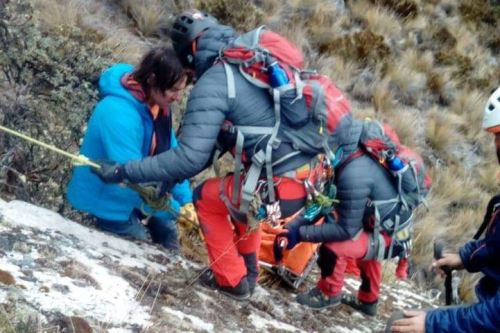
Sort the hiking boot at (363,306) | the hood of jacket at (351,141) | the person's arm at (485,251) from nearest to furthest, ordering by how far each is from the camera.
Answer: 1. the person's arm at (485,251)
2. the hood of jacket at (351,141)
3. the hiking boot at (363,306)

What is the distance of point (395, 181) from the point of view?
4.88m

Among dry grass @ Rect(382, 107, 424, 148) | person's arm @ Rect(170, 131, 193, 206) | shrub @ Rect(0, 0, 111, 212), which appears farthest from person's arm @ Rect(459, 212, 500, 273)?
dry grass @ Rect(382, 107, 424, 148)

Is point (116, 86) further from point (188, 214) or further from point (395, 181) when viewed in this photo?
→ point (395, 181)

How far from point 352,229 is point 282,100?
1.26 metres

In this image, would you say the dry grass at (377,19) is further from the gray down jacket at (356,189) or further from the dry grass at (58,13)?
the gray down jacket at (356,189)

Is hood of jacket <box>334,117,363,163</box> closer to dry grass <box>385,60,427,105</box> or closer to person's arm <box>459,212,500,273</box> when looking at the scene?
person's arm <box>459,212,500,273</box>

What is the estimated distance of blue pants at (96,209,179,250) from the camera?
498 cm

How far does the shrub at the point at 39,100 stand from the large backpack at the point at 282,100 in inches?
76.0

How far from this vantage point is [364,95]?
12.1 metres

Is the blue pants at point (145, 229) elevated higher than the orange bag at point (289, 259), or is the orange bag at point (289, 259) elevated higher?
the blue pants at point (145, 229)

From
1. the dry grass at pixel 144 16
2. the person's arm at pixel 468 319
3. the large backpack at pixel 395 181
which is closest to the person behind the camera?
the person's arm at pixel 468 319

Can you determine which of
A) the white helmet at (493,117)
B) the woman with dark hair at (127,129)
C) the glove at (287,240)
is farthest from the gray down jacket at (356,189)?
the woman with dark hair at (127,129)

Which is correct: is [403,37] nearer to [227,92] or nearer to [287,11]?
[287,11]

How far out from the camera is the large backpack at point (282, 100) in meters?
3.93
